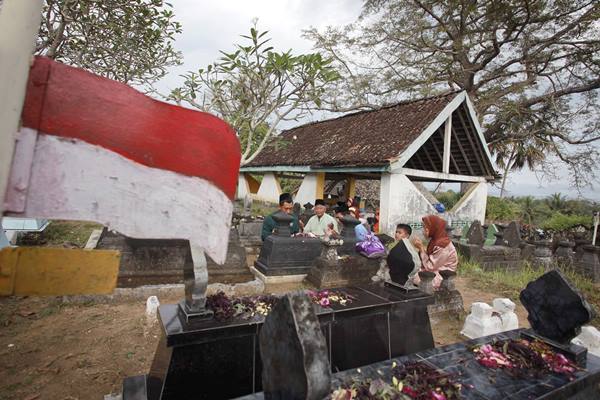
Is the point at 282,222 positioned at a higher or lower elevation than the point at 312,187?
lower

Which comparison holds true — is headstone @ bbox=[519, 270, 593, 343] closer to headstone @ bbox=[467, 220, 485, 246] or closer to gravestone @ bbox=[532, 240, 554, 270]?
headstone @ bbox=[467, 220, 485, 246]

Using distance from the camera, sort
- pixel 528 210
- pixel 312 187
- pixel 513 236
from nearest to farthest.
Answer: pixel 513 236 → pixel 312 187 → pixel 528 210

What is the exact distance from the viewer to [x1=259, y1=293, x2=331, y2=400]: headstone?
1.27 m

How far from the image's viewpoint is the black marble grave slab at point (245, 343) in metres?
2.21

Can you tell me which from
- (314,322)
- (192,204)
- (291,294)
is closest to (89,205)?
(192,204)

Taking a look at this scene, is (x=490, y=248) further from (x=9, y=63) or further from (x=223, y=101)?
(x=9, y=63)

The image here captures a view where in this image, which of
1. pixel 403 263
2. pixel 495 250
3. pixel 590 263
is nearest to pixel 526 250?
pixel 590 263

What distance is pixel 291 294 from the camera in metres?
1.39

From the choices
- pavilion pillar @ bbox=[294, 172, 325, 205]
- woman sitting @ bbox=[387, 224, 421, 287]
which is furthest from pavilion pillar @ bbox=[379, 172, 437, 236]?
woman sitting @ bbox=[387, 224, 421, 287]

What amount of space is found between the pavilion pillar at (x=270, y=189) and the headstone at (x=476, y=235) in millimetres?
Result: 8238

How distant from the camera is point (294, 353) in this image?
132cm

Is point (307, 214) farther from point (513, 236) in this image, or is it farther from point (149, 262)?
point (149, 262)

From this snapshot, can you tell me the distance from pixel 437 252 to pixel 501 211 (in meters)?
17.9

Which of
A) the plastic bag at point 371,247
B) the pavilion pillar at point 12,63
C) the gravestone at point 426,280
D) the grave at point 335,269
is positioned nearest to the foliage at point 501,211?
the plastic bag at point 371,247
